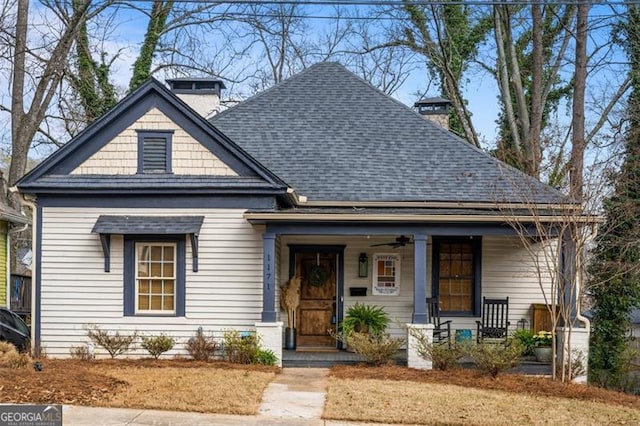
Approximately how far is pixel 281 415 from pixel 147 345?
4.58 metres

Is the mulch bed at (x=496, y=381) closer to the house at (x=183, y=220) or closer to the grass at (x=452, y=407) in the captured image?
the grass at (x=452, y=407)

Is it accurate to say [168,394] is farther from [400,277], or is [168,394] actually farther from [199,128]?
[400,277]

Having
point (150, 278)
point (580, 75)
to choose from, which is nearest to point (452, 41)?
point (580, 75)

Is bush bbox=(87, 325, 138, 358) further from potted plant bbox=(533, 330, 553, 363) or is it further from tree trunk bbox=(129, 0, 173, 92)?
tree trunk bbox=(129, 0, 173, 92)

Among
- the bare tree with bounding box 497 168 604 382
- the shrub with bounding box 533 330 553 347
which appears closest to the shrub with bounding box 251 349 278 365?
the bare tree with bounding box 497 168 604 382

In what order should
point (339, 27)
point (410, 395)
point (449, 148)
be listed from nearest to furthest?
point (410, 395)
point (449, 148)
point (339, 27)

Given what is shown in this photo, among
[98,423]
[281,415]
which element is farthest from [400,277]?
[98,423]

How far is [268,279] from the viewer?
13.1 metres

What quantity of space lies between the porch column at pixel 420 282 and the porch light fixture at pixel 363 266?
1957mm

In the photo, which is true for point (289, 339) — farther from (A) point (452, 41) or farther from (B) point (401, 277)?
(A) point (452, 41)

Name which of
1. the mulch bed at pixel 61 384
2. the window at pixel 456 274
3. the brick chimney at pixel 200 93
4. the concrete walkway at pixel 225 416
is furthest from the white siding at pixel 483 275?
the concrete walkway at pixel 225 416

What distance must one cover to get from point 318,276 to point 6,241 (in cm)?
1008

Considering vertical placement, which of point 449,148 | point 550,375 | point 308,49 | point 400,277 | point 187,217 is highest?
point 308,49

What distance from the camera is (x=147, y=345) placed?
13109mm
